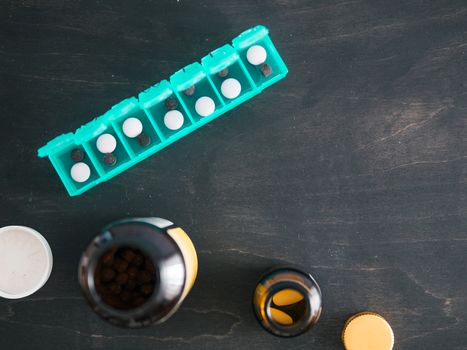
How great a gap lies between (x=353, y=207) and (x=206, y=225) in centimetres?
21

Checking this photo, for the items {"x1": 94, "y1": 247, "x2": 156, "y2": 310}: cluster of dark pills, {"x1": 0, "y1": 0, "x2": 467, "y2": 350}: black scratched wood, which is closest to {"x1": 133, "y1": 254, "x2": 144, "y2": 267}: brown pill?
{"x1": 94, "y1": 247, "x2": 156, "y2": 310}: cluster of dark pills

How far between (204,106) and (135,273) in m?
0.23

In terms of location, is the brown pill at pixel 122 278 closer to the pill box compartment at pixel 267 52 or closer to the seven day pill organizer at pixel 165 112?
the seven day pill organizer at pixel 165 112

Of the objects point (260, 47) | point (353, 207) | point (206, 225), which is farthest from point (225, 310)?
point (260, 47)

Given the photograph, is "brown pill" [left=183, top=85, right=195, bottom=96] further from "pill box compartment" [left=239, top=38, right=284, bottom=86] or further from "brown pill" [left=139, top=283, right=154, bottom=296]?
"brown pill" [left=139, top=283, right=154, bottom=296]

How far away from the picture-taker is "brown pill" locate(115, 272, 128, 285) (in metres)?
0.60

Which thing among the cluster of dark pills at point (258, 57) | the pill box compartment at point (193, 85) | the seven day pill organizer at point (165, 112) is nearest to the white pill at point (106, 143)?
the seven day pill organizer at point (165, 112)

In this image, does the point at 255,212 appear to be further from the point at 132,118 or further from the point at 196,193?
the point at 132,118

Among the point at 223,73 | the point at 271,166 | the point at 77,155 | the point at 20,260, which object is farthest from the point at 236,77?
the point at 20,260

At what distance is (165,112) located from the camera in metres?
0.68

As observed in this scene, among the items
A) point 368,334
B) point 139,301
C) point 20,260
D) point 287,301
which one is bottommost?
point 368,334

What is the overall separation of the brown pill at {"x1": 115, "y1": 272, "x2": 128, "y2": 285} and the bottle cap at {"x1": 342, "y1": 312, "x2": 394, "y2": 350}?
12.0 inches

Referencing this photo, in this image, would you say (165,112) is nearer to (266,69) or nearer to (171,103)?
(171,103)

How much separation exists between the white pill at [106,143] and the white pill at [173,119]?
0.07 meters
